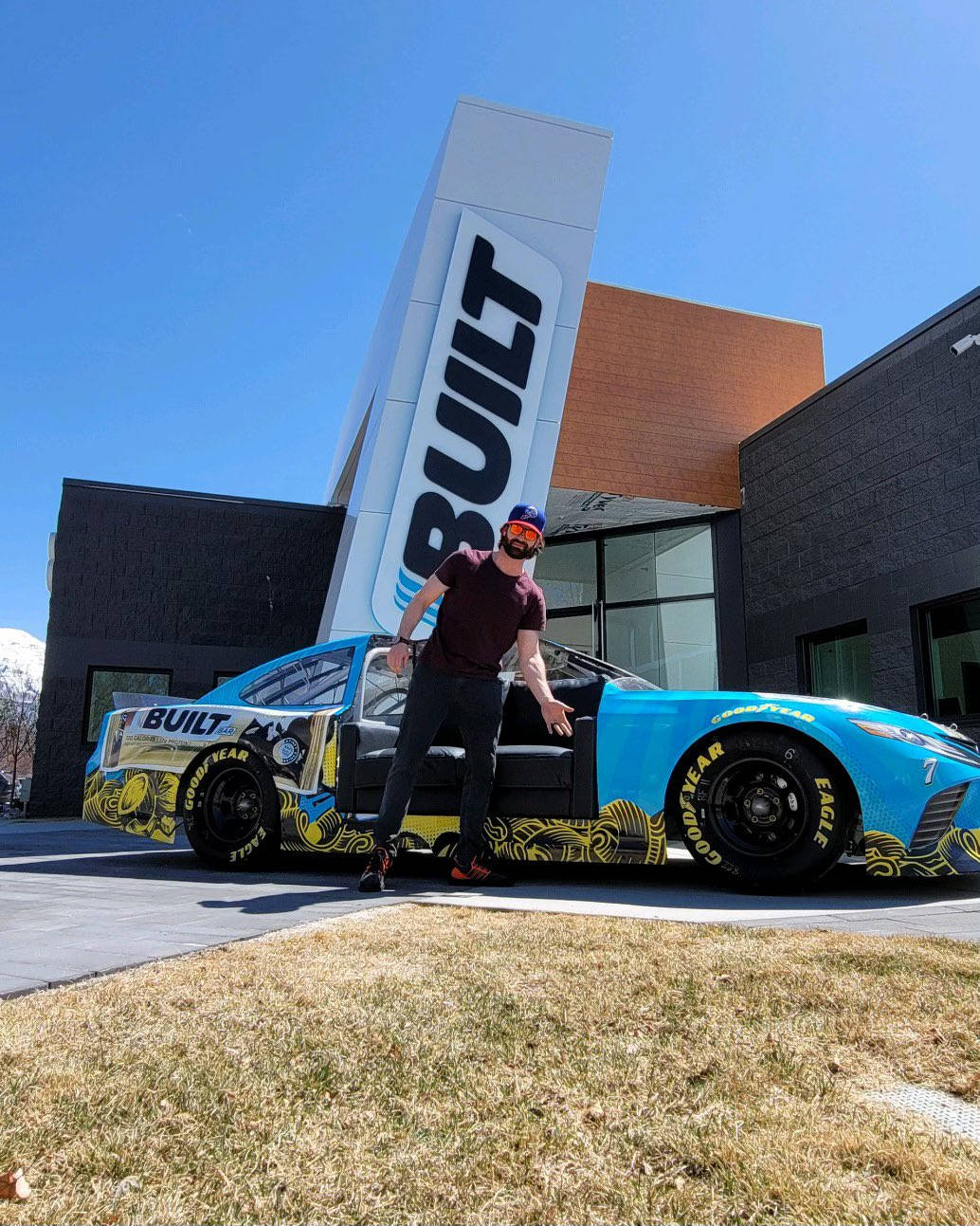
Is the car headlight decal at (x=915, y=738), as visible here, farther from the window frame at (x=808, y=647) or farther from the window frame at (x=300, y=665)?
the window frame at (x=808, y=647)

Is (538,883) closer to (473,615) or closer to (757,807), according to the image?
(757,807)

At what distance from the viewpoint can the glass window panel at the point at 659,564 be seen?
44.1 feet

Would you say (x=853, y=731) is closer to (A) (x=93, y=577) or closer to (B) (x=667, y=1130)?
(B) (x=667, y=1130)

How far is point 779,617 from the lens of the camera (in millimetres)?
11797

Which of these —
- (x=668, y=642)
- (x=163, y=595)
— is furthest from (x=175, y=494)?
(x=668, y=642)

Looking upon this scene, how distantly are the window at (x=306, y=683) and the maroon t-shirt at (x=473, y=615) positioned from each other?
50.7 inches

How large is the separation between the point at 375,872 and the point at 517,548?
5.27 feet

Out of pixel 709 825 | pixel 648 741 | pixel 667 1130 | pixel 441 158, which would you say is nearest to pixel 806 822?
pixel 709 825

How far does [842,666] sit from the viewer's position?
10859 mm

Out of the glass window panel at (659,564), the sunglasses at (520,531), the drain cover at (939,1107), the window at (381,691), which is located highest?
the glass window panel at (659,564)

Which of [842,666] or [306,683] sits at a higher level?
[842,666]

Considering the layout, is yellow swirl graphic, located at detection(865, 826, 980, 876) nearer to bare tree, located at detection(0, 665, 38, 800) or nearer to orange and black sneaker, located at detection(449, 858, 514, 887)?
orange and black sneaker, located at detection(449, 858, 514, 887)

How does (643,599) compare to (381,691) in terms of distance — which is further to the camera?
(643,599)

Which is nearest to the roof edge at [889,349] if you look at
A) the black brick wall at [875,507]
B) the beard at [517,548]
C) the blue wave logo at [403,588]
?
the black brick wall at [875,507]
